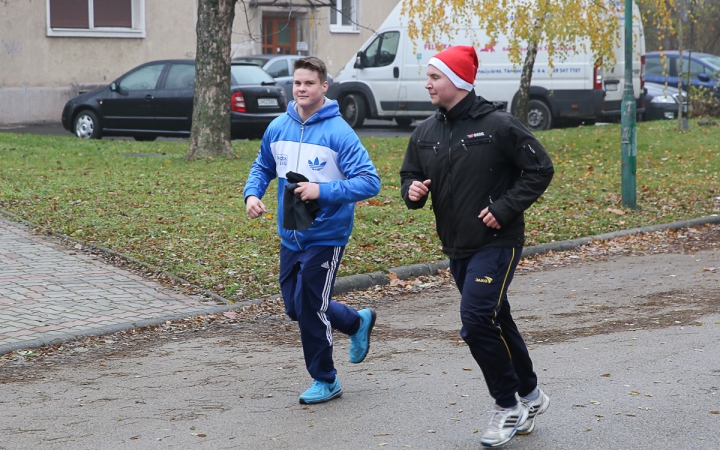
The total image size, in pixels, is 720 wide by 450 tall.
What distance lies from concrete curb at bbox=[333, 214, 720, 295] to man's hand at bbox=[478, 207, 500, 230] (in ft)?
13.7

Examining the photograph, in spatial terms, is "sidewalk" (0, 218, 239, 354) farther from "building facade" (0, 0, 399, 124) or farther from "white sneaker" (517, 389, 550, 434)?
"building facade" (0, 0, 399, 124)

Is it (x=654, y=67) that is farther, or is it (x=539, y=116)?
(x=654, y=67)

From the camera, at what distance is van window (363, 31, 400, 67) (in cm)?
2452

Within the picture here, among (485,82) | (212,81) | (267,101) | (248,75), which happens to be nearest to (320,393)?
Answer: (212,81)

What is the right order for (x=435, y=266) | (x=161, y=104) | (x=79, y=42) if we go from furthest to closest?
1. (x=79, y=42)
2. (x=161, y=104)
3. (x=435, y=266)

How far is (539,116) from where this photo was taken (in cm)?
2289

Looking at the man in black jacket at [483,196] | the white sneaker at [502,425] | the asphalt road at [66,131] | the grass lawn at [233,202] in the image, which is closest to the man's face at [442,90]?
the man in black jacket at [483,196]

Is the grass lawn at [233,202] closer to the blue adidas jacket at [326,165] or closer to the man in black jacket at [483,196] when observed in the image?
the blue adidas jacket at [326,165]

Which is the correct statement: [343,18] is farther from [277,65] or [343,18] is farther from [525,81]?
[525,81]

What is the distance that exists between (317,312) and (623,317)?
9.70ft

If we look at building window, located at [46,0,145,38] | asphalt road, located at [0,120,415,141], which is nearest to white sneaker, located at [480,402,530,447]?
asphalt road, located at [0,120,415,141]

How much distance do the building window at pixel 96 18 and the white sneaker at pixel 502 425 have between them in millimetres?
24807

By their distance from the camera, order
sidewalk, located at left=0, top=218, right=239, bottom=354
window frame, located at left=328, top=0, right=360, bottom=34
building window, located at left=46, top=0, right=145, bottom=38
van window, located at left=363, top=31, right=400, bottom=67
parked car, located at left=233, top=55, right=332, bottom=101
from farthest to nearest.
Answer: window frame, located at left=328, top=0, right=360, bottom=34
building window, located at left=46, top=0, right=145, bottom=38
parked car, located at left=233, top=55, right=332, bottom=101
van window, located at left=363, top=31, right=400, bottom=67
sidewalk, located at left=0, top=218, right=239, bottom=354

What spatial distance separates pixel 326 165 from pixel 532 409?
165 centimetres
